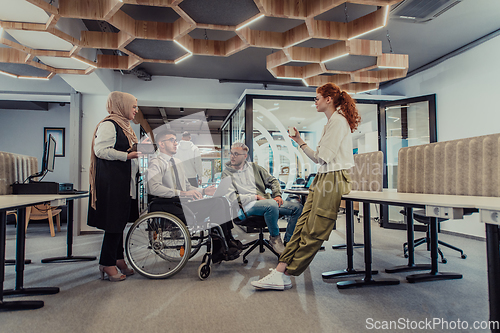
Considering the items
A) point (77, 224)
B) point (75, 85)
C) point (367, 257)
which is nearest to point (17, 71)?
point (75, 85)

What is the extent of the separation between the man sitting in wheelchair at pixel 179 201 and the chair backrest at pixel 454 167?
5.78 feet

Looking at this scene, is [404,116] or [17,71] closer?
[17,71]

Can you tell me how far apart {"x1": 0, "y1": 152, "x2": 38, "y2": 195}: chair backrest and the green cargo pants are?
8.59 feet

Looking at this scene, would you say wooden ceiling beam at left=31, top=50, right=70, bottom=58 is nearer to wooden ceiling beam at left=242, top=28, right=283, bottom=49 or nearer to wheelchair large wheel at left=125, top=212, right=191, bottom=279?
wooden ceiling beam at left=242, top=28, right=283, bottom=49

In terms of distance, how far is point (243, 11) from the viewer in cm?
269

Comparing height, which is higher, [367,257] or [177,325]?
[367,257]

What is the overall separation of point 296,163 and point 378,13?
337 centimetres

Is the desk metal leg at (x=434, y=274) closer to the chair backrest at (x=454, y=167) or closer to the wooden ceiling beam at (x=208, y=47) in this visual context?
the chair backrest at (x=454, y=167)

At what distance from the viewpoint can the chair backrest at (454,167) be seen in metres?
2.16

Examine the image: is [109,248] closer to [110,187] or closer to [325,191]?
[110,187]

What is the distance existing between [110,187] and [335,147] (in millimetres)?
1778

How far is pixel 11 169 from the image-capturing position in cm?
286

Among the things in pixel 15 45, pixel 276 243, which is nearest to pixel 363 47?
pixel 276 243

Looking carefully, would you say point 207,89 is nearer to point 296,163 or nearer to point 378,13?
point 296,163
